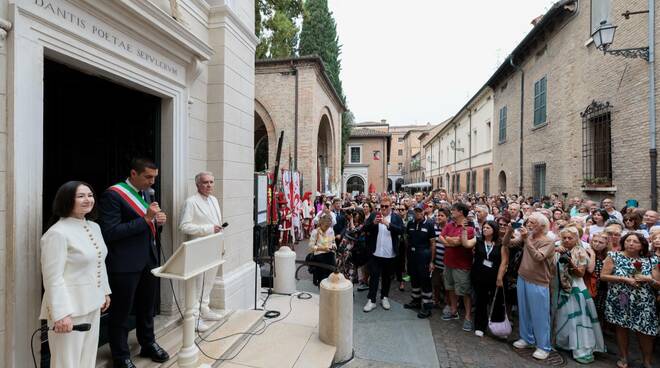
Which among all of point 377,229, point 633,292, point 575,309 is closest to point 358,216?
point 377,229

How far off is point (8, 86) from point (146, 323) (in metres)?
Answer: 2.27

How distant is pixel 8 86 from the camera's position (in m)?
2.30

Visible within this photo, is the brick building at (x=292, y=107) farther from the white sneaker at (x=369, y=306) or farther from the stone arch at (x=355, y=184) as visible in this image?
the stone arch at (x=355, y=184)

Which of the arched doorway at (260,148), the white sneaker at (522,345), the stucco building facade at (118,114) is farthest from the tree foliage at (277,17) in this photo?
the white sneaker at (522,345)

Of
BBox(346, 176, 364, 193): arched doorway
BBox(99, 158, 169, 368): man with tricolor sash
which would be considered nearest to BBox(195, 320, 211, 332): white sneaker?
BBox(99, 158, 169, 368): man with tricolor sash

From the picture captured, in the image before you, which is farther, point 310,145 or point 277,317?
point 310,145

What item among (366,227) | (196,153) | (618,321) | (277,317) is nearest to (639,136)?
(618,321)

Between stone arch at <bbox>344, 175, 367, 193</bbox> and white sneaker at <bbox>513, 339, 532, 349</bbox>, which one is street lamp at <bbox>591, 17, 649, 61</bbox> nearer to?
white sneaker at <bbox>513, 339, 532, 349</bbox>

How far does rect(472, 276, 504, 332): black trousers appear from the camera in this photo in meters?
4.80

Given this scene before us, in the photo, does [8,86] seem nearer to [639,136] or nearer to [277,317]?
[277,317]

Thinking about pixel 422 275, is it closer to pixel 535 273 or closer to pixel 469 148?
pixel 535 273

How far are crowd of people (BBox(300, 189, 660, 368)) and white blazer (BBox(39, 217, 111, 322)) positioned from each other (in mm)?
4291

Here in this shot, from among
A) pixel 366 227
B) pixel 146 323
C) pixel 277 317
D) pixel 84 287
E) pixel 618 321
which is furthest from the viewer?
pixel 366 227

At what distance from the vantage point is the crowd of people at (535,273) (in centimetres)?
404
